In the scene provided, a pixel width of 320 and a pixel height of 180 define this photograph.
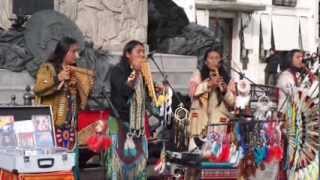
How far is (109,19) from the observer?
34.5 feet

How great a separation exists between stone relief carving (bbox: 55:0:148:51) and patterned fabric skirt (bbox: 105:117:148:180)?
2.86 meters

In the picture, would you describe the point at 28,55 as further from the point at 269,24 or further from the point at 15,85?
the point at 269,24

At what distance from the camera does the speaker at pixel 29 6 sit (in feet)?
31.9

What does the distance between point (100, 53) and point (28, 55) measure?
1.08 m

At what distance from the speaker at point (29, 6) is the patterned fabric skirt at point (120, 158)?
276 centimetres

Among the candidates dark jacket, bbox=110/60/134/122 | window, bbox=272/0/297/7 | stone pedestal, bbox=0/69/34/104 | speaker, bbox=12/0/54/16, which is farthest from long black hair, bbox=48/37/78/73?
window, bbox=272/0/297/7

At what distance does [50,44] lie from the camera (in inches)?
361

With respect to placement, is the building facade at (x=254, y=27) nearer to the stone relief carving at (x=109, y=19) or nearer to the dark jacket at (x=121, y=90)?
the stone relief carving at (x=109, y=19)

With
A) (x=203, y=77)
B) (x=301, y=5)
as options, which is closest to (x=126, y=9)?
(x=203, y=77)

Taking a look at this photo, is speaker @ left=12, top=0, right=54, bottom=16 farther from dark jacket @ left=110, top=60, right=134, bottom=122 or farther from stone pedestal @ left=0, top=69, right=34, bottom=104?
dark jacket @ left=110, top=60, right=134, bottom=122

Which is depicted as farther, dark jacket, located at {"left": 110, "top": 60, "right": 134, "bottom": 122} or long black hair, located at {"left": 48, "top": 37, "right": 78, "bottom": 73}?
dark jacket, located at {"left": 110, "top": 60, "right": 134, "bottom": 122}

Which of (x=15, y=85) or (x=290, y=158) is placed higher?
(x=15, y=85)

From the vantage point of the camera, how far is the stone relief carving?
402 inches

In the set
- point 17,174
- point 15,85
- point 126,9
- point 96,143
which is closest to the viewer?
point 17,174
